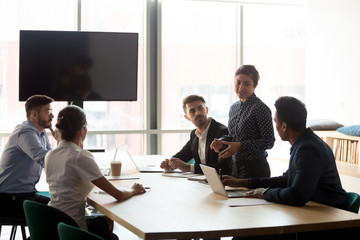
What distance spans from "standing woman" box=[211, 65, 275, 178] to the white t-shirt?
1.09m

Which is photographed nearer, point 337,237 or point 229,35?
point 337,237

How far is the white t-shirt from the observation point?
303 cm

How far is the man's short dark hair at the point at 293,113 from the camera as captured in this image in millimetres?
2961

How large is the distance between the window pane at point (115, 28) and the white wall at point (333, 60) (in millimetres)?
2502

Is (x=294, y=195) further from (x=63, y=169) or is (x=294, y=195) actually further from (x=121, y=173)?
(x=121, y=173)

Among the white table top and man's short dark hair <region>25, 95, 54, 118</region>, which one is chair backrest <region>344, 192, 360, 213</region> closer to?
the white table top

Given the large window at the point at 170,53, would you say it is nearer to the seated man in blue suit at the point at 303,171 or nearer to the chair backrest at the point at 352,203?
the seated man in blue suit at the point at 303,171

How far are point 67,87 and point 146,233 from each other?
3640 mm

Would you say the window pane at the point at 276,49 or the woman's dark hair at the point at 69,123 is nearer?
the woman's dark hair at the point at 69,123

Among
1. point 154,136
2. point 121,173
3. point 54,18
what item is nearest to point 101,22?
point 54,18

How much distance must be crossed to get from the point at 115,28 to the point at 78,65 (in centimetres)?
170

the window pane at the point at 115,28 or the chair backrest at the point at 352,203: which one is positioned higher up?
the window pane at the point at 115,28

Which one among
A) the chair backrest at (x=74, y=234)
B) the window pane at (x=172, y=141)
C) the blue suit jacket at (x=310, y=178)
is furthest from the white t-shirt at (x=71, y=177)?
the window pane at (x=172, y=141)

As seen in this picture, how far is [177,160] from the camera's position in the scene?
416 cm
